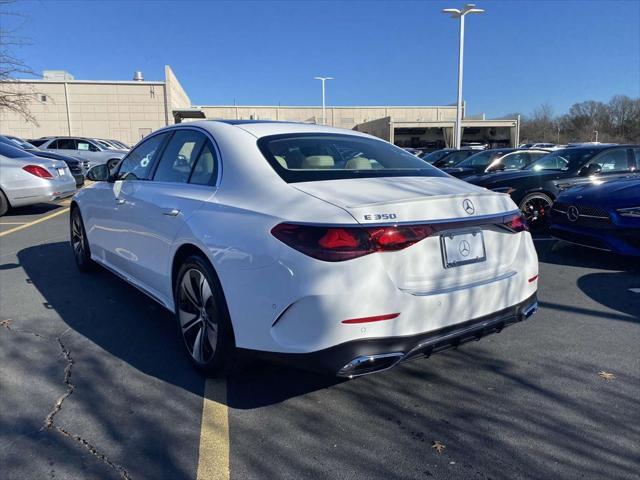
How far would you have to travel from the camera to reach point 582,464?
2.38m

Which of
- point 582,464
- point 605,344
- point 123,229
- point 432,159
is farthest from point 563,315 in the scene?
point 432,159

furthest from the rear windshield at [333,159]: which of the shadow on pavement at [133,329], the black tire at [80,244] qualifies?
the black tire at [80,244]

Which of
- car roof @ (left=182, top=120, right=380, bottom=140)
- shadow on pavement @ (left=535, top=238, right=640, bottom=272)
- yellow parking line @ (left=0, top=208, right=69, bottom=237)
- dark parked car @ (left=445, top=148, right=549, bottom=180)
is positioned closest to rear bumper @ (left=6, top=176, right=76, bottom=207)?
yellow parking line @ (left=0, top=208, right=69, bottom=237)

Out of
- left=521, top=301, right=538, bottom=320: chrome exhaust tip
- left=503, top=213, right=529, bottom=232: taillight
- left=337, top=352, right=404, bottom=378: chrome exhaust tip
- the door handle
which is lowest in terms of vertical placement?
left=337, top=352, right=404, bottom=378: chrome exhaust tip

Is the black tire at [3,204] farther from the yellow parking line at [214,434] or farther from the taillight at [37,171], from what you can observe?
the yellow parking line at [214,434]

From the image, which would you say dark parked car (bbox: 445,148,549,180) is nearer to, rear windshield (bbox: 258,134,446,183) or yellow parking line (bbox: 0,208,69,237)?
rear windshield (bbox: 258,134,446,183)

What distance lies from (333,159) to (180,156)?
1.24 m

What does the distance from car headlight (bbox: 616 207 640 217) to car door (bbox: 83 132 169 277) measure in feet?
16.3

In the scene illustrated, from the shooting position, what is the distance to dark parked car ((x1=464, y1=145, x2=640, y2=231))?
26.6 ft

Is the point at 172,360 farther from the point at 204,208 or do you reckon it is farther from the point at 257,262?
the point at 257,262

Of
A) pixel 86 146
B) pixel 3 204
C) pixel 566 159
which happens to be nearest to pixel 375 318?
pixel 566 159

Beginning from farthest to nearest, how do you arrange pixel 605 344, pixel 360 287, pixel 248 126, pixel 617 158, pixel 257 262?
1. pixel 617 158
2. pixel 605 344
3. pixel 248 126
4. pixel 257 262
5. pixel 360 287

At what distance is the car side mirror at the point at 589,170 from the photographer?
8219 mm

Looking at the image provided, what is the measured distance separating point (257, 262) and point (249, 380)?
102cm
